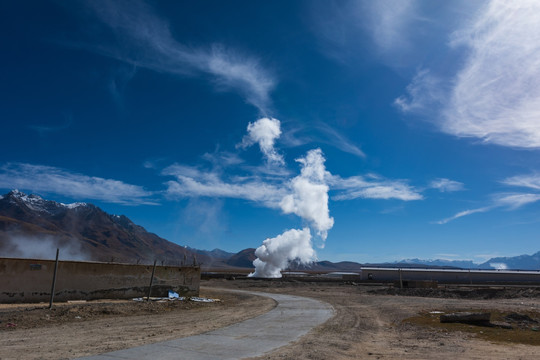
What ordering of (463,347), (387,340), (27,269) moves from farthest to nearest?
(27,269) < (387,340) < (463,347)

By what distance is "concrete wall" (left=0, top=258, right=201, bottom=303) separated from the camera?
17.9m

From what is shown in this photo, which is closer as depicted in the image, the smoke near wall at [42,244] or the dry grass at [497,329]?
the dry grass at [497,329]

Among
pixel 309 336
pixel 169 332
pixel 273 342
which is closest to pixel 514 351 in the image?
pixel 309 336

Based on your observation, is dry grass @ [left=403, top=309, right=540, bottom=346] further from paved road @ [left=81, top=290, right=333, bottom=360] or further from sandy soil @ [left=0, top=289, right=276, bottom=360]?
sandy soil @ [left=0, top=289, right=276, bottom=360]

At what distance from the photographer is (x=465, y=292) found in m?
34.7

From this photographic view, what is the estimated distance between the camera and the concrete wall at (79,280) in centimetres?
1794

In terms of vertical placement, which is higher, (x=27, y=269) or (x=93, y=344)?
(x=27, y=269)

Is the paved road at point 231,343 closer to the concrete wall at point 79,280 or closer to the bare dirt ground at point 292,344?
the bare dirt ground at point 292,344

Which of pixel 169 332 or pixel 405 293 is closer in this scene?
pixel 169 332

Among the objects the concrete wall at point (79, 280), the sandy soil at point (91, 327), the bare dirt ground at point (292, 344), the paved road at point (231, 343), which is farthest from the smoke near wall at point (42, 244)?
the paved road at point (231, 343)

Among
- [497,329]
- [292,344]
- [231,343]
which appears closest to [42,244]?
[231,343]

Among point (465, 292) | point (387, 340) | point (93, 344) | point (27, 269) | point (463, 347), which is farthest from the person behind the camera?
point (465, 292)

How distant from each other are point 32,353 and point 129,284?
1468 centimetres

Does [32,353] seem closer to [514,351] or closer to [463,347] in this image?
[463,347]
